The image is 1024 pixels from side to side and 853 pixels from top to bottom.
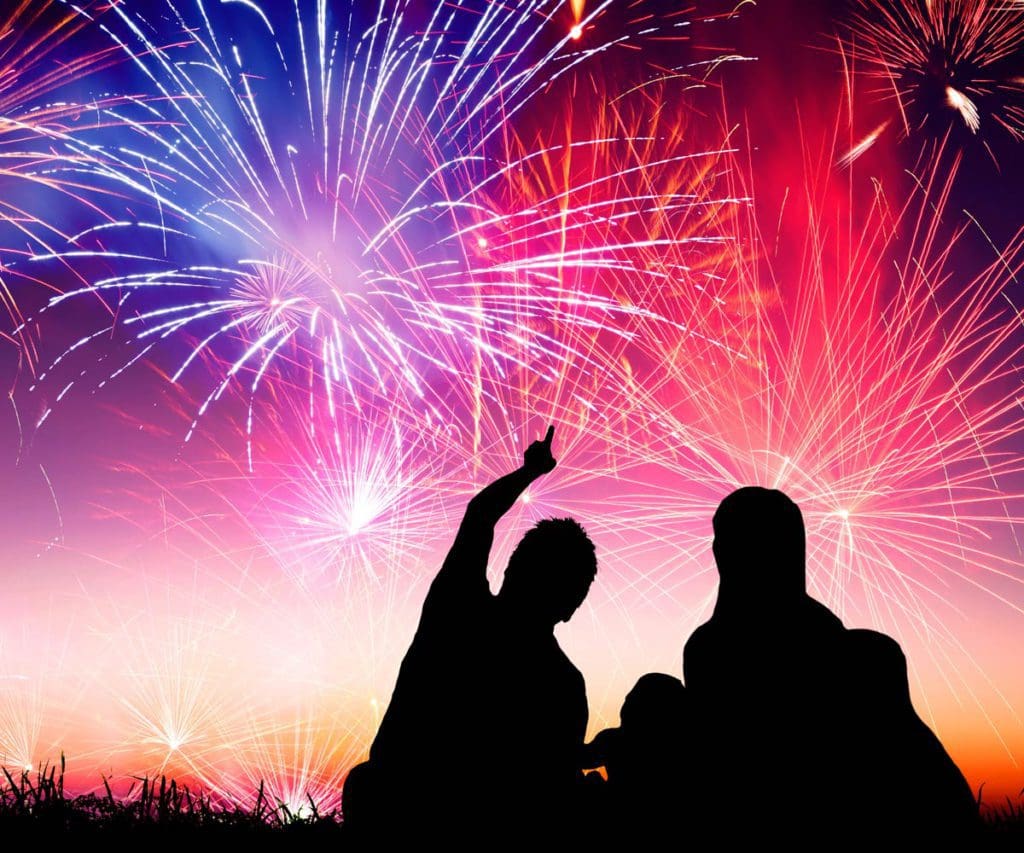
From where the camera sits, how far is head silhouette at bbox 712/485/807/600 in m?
3.68

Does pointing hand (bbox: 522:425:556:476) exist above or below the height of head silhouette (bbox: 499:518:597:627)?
above

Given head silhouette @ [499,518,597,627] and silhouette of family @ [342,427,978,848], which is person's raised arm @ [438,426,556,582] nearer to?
silhouette of family @ [342,427,978,848]

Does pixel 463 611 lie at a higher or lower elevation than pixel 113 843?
higher

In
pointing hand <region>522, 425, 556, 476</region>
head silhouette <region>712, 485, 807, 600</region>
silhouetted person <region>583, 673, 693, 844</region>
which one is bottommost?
silhouetted person <region>583, 673, 693, 844</region>

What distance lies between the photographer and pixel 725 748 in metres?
3.29

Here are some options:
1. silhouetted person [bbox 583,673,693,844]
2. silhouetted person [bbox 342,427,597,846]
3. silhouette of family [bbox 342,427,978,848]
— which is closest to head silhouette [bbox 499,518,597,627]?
silhouette of family [bbox 342,427,978,848]

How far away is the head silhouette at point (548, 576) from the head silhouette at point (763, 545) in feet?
2.83

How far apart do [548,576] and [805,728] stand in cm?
153

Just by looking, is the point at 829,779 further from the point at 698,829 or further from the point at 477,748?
the point at 477,748

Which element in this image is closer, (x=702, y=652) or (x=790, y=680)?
(x=790, y=680)

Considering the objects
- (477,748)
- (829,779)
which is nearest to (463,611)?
(477,748)

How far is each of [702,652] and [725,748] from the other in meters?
0.49

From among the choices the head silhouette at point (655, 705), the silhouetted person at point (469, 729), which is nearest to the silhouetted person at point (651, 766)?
the head silhouette at point (655, 705)

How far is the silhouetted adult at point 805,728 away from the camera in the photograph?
2930 millimetres
